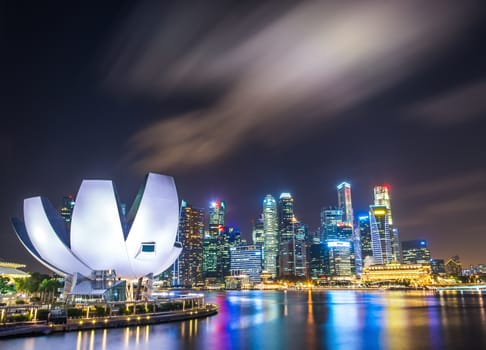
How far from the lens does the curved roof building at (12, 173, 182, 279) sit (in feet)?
85.6

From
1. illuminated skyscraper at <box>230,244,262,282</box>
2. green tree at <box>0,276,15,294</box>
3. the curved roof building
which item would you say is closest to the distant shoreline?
the curved roof building

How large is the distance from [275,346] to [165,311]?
10399 millimetres

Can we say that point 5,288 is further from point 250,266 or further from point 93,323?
point 250,266

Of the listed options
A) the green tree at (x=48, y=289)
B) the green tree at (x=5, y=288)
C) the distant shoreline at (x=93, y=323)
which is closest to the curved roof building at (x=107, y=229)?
the distant shoreline at (x=93, y=323)

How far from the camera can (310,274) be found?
19550 centimetres

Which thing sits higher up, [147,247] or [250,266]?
[250,266]

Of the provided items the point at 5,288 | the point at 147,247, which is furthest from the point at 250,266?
the point at 147,247

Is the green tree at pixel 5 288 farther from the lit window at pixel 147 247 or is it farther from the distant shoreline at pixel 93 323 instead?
the distant shoreline at pixel 93 323

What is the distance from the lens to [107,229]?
26.2 meters

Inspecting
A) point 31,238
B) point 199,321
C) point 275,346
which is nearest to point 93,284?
point 31,238

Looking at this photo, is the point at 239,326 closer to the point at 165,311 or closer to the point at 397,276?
the point at 165,311

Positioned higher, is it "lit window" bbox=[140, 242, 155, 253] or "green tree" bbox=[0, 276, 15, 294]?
"lit window" bbox=[140, 242, 155, 253]

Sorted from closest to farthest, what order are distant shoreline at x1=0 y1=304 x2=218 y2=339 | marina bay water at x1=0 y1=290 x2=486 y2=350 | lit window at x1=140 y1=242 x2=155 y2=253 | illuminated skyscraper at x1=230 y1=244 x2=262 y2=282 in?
marina bay water at x1=0 y1=290 x2=486 y2=350, distant shoreline at x1=0 y1=304 x2=218 y2=339, lit window at x1=140 y1=242 x2=155 y2=253, illuminated skyscraper at x1=230 y1=244 x2=262 y2=282

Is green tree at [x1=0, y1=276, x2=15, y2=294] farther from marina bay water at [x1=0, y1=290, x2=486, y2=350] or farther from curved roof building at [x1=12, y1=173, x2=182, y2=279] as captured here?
marina bay water at [x1=0, y1=290, x2=486, y2=350]
